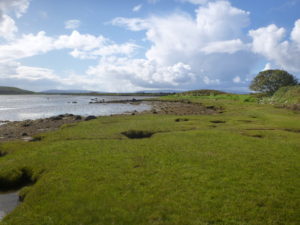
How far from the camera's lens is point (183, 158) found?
17859mm

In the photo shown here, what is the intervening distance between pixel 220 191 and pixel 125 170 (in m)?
6.51

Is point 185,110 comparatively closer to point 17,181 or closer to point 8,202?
point 17,181

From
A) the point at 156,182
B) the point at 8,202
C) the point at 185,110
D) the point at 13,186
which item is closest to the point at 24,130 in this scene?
the point at 13,186

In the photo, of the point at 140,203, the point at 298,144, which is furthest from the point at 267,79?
the point at 140,203

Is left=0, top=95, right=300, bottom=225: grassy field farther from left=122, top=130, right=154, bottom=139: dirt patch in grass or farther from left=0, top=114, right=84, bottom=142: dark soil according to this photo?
left=0, top=114, right=84, bottom=142: dark soil

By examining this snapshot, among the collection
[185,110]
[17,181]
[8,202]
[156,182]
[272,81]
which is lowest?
[8,202]

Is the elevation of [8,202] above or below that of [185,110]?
below

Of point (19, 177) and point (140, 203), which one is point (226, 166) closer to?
point (140, 203)

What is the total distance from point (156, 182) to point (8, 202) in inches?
367

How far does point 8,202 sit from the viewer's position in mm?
13766

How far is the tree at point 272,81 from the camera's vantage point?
118062 millimetres

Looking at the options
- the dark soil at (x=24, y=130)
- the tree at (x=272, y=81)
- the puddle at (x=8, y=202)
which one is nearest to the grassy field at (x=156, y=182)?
the puddle at (x=8, y=202)

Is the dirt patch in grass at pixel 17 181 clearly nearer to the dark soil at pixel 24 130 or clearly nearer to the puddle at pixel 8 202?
the puddle at pixel 8 202

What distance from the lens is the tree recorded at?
11806 cm
